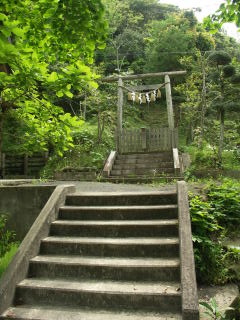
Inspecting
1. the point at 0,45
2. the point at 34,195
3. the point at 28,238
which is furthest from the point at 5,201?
the point at 0,45

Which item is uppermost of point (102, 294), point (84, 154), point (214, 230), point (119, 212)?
point (84, 154)

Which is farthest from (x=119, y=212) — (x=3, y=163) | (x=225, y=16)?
(x=3, y=163)

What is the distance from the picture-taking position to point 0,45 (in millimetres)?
2693

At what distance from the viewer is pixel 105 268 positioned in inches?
136

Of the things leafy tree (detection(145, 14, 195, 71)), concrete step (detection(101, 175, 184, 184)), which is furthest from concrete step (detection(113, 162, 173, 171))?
leafy tree (detection(145, 14, 195, 71))

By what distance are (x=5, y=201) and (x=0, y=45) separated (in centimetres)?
378

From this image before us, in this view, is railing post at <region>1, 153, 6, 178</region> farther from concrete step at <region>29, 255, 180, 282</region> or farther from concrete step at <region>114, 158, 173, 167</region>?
concrete step at <region>29, 255, 180, 282</region>

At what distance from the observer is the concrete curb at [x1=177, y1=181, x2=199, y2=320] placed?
8.59ft

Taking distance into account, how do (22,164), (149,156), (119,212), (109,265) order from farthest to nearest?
(22,164) < (149,156) < (119,212) < (109,265)

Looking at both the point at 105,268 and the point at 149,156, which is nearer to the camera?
the point at 105,268

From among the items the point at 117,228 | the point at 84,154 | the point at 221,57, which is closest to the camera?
the point at 117,228

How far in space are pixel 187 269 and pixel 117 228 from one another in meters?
1.36

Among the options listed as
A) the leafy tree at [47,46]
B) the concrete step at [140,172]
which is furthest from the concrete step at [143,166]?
the leafy tree at [47,46]

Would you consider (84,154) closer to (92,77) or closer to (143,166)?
(143,166)
